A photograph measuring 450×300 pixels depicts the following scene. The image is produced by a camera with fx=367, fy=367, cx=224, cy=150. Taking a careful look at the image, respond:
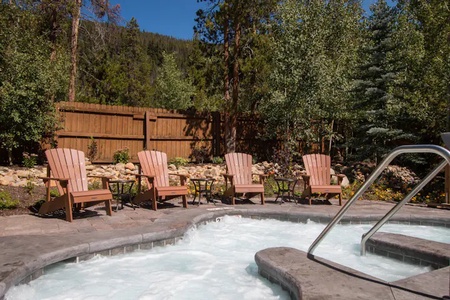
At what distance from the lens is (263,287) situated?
131 inches

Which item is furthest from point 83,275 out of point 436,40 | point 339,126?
point 436,40

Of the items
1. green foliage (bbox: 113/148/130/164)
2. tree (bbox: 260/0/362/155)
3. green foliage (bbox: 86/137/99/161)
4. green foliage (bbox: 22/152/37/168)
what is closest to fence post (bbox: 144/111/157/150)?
green foliage (bbox: 113/148/130/164)

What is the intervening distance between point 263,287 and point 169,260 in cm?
126

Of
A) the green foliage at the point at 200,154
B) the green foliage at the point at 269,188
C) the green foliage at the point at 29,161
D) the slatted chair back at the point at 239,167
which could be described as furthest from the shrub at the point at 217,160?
the green foliage at the point at 29,161

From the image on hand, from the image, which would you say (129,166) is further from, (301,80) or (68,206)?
(301,80)

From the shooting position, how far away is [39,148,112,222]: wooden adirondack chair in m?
4.92

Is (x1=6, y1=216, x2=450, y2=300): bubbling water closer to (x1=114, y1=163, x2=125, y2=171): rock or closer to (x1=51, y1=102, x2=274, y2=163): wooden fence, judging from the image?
(x1=114, y1=163, x2=125, y2=171): rock

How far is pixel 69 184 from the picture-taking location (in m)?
5.34

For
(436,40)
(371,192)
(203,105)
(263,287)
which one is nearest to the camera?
(263,287)

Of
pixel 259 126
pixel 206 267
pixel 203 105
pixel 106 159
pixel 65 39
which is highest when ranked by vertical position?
pixel 65 39

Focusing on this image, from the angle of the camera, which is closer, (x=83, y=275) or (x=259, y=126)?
(x=83, y=275)

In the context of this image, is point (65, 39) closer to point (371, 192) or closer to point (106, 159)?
point (106, 159)

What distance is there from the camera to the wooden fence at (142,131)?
386 inches

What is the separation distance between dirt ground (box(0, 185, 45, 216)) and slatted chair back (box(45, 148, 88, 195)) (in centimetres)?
71
